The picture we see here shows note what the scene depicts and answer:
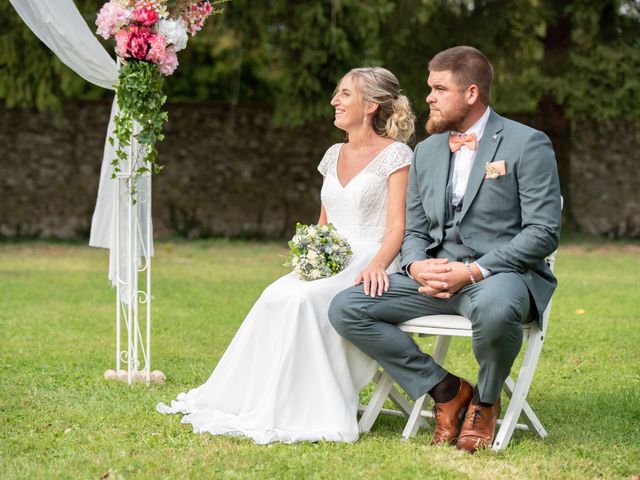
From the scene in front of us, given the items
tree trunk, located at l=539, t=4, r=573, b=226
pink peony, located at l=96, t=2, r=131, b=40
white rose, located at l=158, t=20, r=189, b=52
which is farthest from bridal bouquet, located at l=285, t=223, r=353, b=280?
tree trunk, located at l=539, t=4, r=573, b=226

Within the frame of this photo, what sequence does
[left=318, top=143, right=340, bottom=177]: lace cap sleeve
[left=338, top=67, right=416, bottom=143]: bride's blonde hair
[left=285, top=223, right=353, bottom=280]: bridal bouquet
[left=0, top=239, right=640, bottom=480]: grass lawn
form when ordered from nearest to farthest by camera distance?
[left=0, top=239, right=640, bottom=480]: grass lawn
[left=285, top=223, right=353, bottom=280]: bridal bouquet
[left=338, top=67, right=416, bottom=143]: bride's blonde hair
[left=318, top=143, right=340, bottom=177]: lace cap sleeve

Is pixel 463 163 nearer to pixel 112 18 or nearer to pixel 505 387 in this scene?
pixel 505 387

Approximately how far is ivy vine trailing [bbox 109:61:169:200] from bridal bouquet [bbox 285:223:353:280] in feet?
3.78

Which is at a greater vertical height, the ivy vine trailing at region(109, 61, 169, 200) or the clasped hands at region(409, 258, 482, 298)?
the ivy vine trailing at region(109, 61, 169, 200)

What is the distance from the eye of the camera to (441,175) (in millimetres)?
5070

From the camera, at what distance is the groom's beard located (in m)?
5.04

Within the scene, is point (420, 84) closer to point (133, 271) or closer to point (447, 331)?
point (133, 271)

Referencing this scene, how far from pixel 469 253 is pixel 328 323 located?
2.61 feet

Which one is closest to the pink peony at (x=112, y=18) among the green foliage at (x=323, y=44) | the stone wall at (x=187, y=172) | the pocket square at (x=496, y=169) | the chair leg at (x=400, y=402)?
the pocket square at (x=496, y=169)

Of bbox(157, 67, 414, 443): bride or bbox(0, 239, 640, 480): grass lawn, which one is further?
bbox(157, 67, 414, 443): bride

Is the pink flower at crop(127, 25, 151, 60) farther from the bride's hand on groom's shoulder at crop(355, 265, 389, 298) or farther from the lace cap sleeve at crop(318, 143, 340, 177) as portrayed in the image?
the bride's hand on groom's shoulder at crop(355, 265, 389, 298)

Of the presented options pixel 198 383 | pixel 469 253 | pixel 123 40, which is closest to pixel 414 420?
pixel 469 253

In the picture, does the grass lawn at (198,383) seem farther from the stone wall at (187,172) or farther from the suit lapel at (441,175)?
the stone wall at (187,172)

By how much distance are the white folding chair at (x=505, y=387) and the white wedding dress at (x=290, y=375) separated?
0.11m
